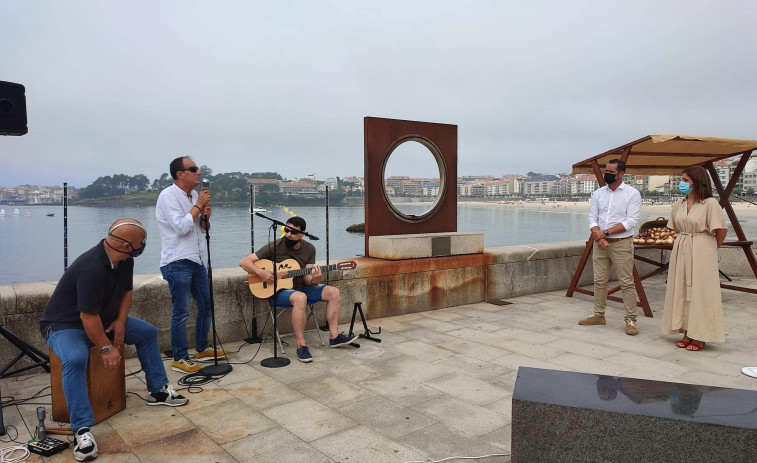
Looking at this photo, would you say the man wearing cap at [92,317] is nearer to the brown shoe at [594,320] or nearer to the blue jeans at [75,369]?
the blue jeans at [75,369]

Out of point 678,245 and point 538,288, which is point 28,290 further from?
point 538,288

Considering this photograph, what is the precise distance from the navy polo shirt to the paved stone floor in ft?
2.31

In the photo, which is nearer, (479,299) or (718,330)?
(718,330)

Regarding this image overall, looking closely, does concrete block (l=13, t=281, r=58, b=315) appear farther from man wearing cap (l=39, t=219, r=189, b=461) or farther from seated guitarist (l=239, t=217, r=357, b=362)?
seated guitarist (l=239, t=217, r=357, b=362)

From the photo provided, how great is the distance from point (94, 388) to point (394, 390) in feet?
6.83

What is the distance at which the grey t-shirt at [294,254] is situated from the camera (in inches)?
204

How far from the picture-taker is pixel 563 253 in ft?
28.1

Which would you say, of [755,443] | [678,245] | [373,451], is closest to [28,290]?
[373,451]

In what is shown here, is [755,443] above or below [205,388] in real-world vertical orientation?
above

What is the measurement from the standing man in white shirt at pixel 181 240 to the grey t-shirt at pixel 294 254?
Result: 70 centimetres

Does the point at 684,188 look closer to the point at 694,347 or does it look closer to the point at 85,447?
the point at 694,347

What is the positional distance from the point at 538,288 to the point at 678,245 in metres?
3.18

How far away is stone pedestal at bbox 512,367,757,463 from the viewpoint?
2227mm

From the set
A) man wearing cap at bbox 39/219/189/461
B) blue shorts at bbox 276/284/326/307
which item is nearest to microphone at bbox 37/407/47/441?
man wearing cap at bbox 39/219/189/461
